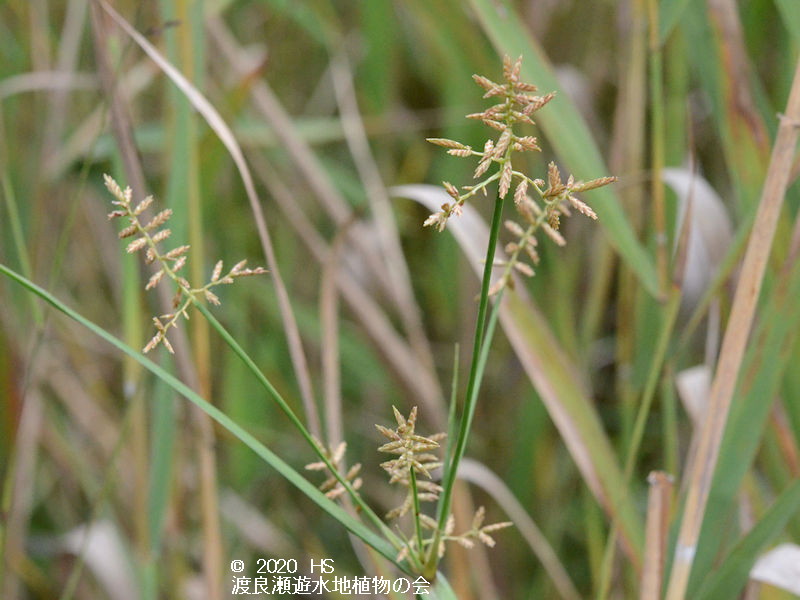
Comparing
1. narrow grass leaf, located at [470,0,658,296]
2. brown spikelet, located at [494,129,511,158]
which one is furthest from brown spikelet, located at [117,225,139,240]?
narrow grass leaf, located at [470,0,658,296]

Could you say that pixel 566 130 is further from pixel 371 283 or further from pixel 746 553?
pixel 371 283

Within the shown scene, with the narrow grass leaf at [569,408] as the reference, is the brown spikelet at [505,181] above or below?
above

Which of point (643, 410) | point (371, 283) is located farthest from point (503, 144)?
point (371, 283)

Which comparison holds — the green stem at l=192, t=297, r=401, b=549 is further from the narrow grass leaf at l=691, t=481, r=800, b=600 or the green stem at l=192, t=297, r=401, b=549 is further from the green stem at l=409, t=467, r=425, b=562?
the narrow grass leaf at l=691, t=481, r=800, b=600

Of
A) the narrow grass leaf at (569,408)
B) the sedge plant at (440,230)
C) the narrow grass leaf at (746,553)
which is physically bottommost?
the narrow grass leaf at (746,553)

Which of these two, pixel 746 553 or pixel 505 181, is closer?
pixel 505 181

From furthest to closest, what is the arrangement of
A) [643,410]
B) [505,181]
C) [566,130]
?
1. [566,130]
2. [643,410]
3. [505,181]

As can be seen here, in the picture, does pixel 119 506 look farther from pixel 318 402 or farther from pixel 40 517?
pixel 318 402

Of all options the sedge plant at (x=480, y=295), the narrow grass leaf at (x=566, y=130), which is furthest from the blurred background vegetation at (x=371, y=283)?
the sedge plant at (x=480, y=295)

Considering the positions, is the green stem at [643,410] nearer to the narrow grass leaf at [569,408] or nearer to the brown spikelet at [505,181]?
the narrow grass leaf at [569,408]

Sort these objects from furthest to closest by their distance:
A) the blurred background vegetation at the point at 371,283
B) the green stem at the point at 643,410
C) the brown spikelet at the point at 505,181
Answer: the blurred background vegetation at the point at 371,283 → the green stem at the point at 643,410 → the brown spikelet at the point at 505,181
